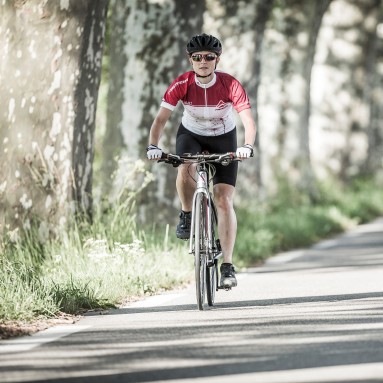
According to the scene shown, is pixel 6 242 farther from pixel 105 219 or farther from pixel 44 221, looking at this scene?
pixel 105 219

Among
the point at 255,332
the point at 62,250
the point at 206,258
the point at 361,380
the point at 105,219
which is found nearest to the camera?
the point at 361,380

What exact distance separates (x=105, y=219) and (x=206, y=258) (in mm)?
3330

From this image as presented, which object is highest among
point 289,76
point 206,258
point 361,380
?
point 289,76

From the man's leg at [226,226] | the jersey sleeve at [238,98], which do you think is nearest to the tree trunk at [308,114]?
the man's leg at [226,226]

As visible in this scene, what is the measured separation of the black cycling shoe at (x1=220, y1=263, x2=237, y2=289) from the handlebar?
0.96 metres

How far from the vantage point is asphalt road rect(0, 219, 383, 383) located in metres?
7.05

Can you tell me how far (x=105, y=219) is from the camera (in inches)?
523

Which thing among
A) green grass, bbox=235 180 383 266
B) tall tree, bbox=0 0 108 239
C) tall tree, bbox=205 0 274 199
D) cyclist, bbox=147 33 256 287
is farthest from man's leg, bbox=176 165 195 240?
tall tree, bbox=205 0 274 199

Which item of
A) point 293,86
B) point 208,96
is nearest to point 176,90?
point 208,96

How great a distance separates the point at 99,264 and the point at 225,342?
3274mm

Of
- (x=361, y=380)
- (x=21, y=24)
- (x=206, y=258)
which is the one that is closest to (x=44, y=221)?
(x=21, y=24)

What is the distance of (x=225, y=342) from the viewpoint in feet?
26.7

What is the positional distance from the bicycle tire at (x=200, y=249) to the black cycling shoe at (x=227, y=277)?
1.58 ft

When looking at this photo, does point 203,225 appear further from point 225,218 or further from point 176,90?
point 176,90
